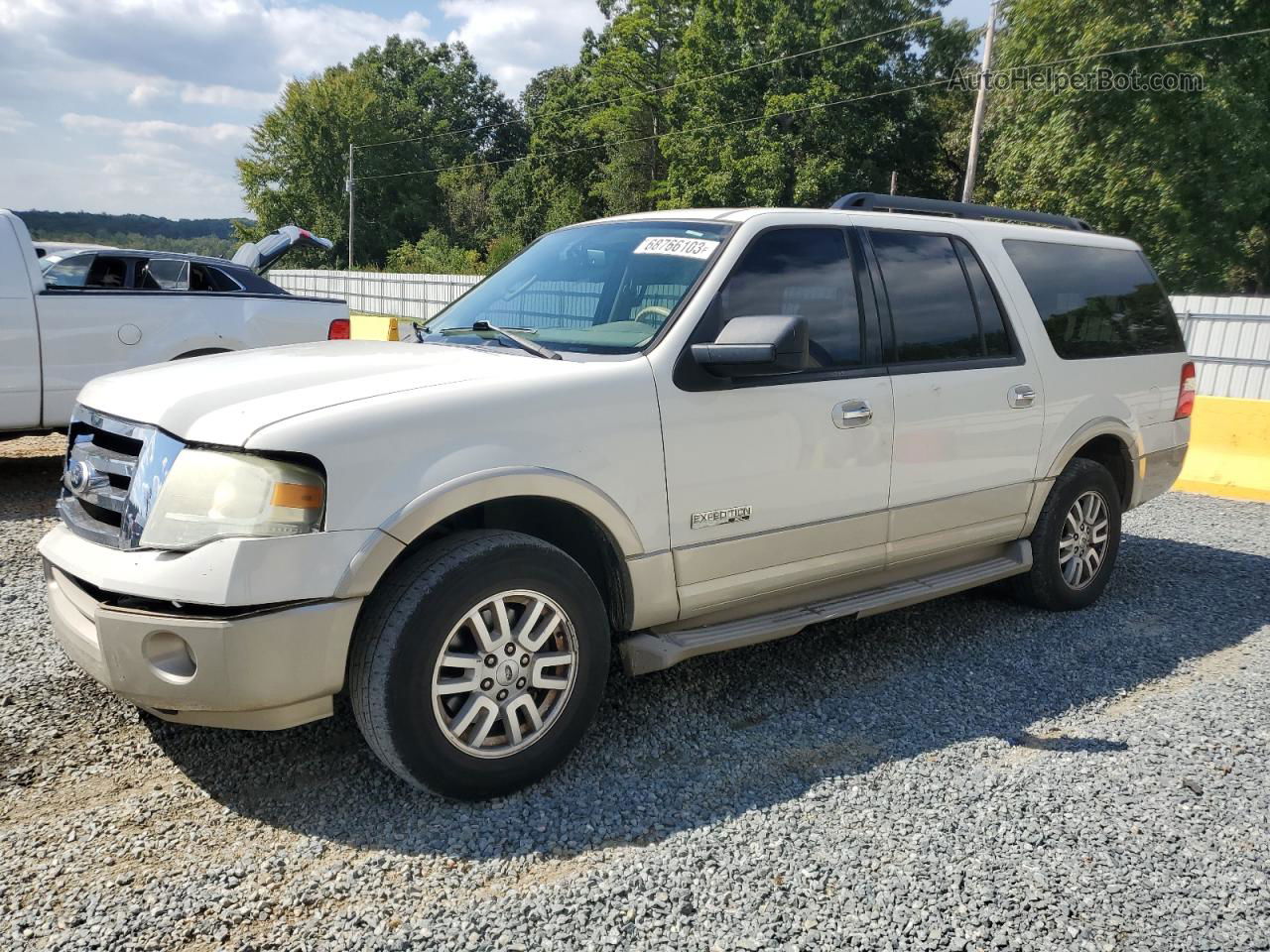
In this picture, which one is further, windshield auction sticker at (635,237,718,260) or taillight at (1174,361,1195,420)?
taillight at (1174,361,1195,420)

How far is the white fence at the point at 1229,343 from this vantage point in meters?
12.0

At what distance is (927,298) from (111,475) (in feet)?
10.9

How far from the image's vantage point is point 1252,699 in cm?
418

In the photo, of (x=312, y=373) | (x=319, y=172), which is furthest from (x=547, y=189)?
(x=312, y=373)

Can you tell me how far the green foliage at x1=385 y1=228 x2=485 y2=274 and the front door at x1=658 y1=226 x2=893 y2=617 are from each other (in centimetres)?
4075

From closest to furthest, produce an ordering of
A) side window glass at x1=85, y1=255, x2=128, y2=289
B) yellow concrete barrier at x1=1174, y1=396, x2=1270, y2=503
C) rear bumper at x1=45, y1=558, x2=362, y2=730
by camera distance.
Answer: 1. rear bumper at x1=45, y1=558, x2=362, y2=730
2. side window glass at x1=85, y1=255, x2=128, y2=289
3. yellow concrete barrier at x1=1174, y1=396, x2=1270, y2=503

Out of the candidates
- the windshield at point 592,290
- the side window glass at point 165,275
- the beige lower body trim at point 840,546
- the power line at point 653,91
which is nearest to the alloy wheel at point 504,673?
the beige lower body trim at point 840,546

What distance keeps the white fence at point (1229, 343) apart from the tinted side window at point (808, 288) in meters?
9.83

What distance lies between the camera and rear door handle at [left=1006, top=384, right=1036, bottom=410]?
461 cm

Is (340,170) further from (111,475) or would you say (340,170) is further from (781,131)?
(111,475)

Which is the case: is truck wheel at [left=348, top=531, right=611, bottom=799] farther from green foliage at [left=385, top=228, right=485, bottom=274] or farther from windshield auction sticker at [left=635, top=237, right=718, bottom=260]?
green foliage at [left=385, top=228, right=485, bottom=274]

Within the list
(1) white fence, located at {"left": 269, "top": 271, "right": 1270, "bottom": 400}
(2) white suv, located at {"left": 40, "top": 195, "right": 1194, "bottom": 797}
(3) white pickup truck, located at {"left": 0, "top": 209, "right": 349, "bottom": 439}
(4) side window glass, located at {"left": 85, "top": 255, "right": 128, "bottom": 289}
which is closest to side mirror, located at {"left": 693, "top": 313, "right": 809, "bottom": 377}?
(2) white suv, located at {"left": 40, "top": 195, "right": 1194, "bottom": 797}

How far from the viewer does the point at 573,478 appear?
125 inches

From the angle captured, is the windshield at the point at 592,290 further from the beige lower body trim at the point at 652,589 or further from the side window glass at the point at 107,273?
the side window glass at the point at 107,273
